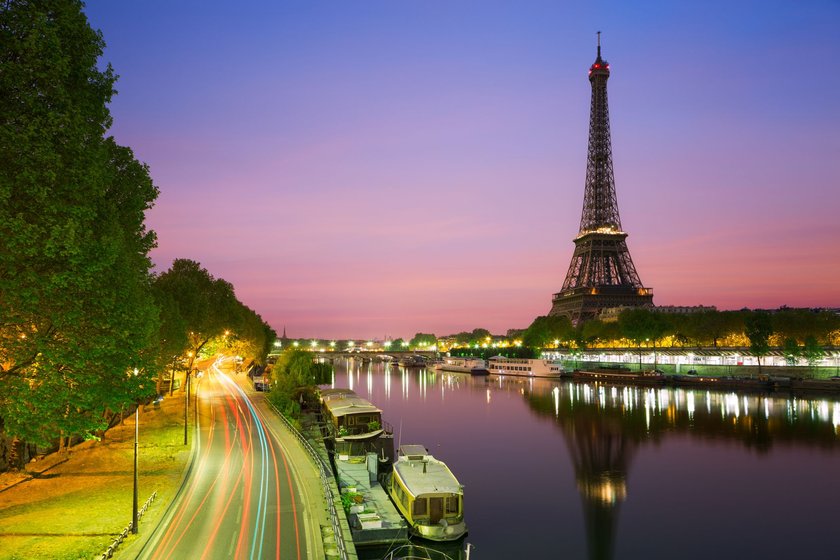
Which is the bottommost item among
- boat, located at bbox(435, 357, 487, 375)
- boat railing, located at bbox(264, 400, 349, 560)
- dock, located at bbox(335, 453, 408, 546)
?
boat, located at bbox(435, 357, 487, 375)

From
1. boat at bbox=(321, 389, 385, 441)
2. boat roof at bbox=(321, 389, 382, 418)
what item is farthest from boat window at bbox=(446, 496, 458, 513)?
boat roof at bbox=(321, 389, 382, 418)

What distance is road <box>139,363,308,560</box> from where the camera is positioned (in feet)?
82.8

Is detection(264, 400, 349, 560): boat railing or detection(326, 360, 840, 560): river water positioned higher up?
detection(264, 400, 349, 560): boat railing

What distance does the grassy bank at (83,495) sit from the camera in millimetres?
25234

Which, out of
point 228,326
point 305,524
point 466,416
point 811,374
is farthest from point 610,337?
point 305,524

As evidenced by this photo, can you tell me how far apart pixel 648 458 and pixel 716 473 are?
688 cm

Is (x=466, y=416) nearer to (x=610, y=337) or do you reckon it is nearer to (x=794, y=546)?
(x=794, y=546)

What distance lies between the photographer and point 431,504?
111 ft

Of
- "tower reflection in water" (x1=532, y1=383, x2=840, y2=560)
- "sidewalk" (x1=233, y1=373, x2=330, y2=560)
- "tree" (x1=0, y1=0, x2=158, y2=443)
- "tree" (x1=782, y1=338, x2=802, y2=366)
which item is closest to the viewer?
"tree" (x1=0, y1=0, x2=158, y2=443)

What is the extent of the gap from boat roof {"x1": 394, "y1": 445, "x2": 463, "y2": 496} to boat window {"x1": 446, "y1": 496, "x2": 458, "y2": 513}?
13.4 inches

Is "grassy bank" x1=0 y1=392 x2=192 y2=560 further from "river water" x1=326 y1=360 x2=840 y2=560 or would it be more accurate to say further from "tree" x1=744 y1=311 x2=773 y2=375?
"tree" x1=744 y1=311 x2=773 y2=375

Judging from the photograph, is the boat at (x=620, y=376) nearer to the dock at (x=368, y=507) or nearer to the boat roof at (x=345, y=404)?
the boat roof at (x=345, y=404)

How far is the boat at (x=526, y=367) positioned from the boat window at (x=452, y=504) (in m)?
120

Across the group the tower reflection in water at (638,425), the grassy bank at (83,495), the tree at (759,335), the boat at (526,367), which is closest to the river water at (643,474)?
the tower reflection in water at (638,425)
